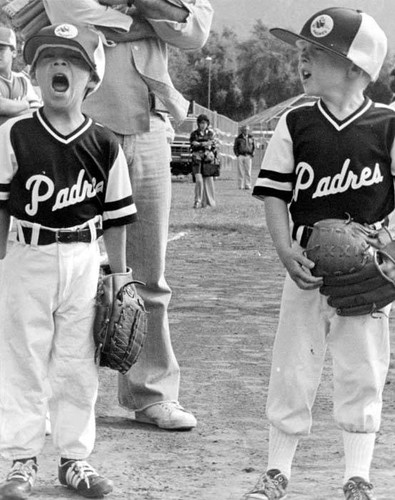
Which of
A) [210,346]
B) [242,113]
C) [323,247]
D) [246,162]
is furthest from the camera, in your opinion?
[242,113]

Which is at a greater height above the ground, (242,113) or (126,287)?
(126,287)

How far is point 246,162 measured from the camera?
36.2 meters

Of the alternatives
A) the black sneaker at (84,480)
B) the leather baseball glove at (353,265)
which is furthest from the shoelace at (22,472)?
the leather baseball glove at (353,265)

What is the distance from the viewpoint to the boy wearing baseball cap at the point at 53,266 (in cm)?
441

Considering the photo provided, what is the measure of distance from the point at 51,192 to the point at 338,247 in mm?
1067

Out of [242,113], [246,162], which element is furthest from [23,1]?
[242,113]

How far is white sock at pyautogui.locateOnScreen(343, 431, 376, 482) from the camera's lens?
434cm

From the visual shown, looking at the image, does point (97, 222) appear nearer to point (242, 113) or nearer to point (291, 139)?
point (291, 139)

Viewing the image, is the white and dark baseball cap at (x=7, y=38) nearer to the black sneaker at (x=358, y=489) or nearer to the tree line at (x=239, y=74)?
the black sneaker at (x=358, y=489)

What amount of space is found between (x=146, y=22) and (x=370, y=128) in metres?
1.56

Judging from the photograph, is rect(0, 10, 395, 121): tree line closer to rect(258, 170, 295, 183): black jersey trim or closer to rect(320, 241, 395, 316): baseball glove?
rect(258, 170, 295, 183): black jersey trim

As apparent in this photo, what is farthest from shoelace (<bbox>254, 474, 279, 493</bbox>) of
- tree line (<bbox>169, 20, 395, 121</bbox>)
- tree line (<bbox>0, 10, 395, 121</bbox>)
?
tree line (<bbox>169, 20, 395, 121</bbox>)

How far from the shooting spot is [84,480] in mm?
4410

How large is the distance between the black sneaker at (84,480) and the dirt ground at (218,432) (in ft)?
0.14
